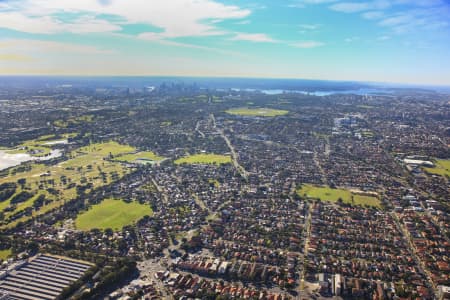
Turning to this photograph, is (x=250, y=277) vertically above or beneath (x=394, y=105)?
beneath

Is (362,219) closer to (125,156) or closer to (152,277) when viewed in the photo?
(152,277)

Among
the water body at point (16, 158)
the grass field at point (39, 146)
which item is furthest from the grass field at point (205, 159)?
the grass field at point (39, 146)

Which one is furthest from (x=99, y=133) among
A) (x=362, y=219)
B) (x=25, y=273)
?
(x=362, y=219)

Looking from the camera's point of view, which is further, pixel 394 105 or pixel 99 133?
pixel 394 105

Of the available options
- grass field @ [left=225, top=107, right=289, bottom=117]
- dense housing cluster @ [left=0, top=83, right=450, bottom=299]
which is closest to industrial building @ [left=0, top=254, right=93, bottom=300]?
dense housing cluster @ [left=0, top=83, right=450, bottom=299]

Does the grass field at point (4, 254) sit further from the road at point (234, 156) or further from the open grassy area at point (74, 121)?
the open grassy area at point (74, 121)

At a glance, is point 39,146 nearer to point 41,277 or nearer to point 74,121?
point 74,121
